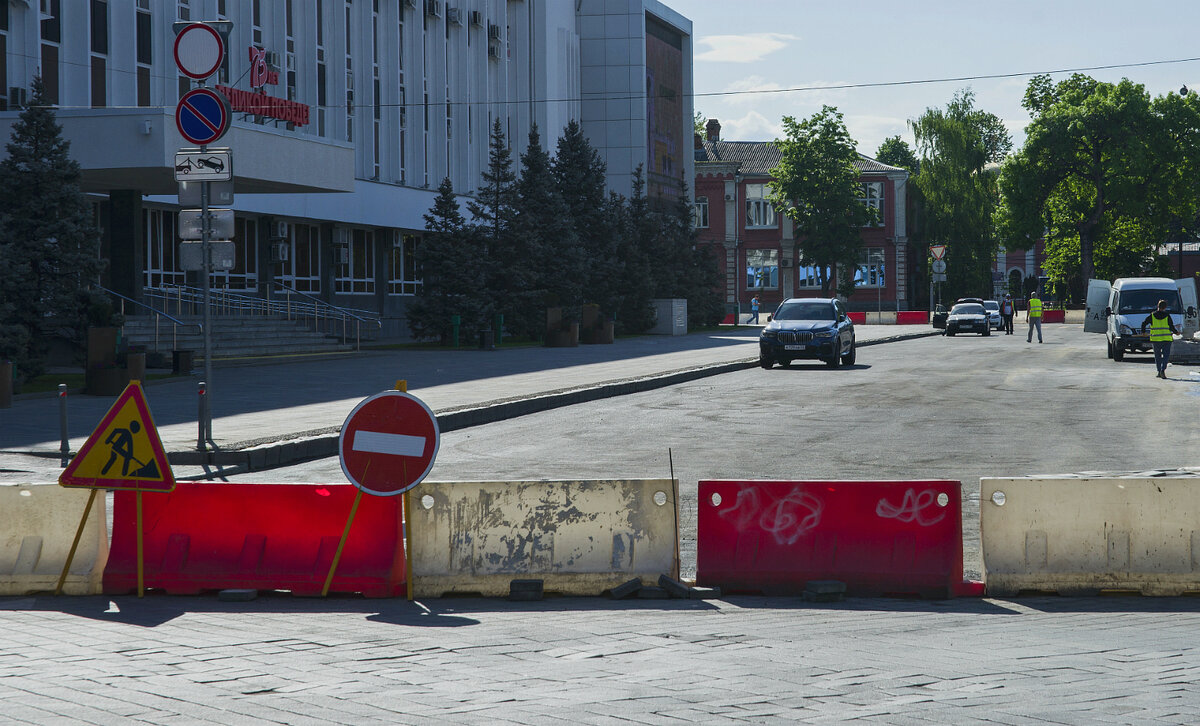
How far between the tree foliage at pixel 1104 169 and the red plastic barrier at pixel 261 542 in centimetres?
7976

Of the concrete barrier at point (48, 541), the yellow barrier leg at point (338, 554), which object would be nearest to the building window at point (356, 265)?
the concrete barrier at point (48, 541)

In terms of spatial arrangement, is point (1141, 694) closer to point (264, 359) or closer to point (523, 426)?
point (523, 426)

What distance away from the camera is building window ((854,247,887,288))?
93.2 metres

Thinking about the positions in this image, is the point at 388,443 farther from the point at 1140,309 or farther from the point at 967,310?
the point at 967,310

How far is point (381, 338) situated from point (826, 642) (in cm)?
4334

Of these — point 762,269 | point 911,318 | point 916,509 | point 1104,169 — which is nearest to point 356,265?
point 911,318

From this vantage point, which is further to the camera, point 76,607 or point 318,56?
point 318,56

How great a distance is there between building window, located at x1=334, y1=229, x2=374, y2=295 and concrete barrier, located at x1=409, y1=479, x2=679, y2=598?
137ft

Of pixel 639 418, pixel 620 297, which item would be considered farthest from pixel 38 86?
pixel 620 297

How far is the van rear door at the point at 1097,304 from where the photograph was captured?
4553 centimetres

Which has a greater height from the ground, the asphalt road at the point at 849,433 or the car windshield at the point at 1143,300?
the car windshield at the point at 1143,300

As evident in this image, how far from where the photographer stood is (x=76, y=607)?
751 centimetres

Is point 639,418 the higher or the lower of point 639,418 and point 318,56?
the lower

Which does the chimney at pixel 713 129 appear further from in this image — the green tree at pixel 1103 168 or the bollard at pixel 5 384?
the bollard at pixel 5 384
